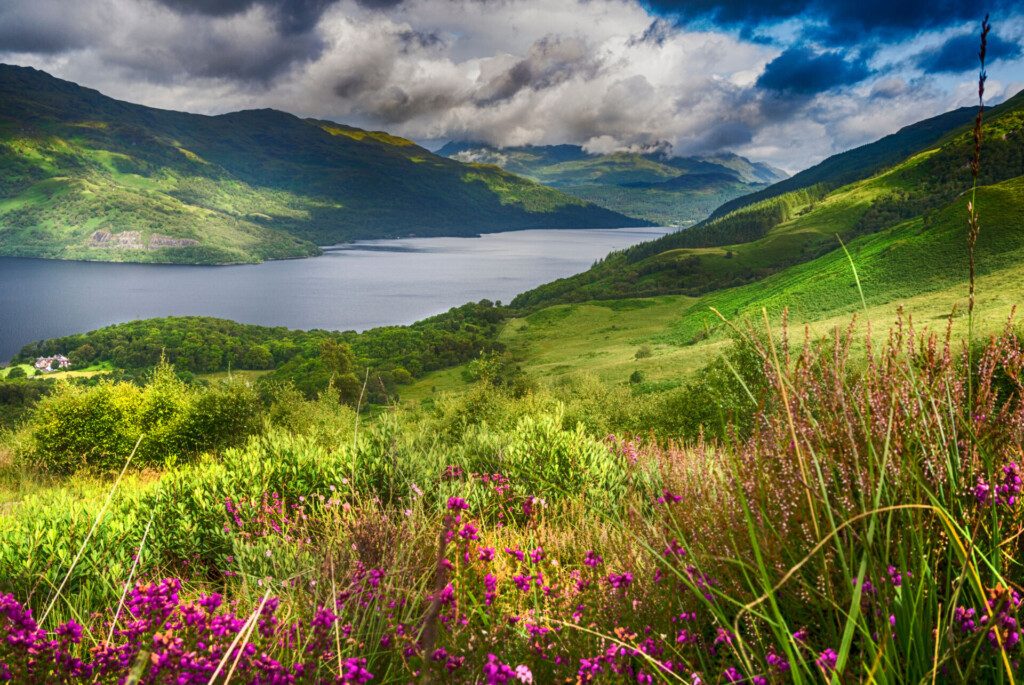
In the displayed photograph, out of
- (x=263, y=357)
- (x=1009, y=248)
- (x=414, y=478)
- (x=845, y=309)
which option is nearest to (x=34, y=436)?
(x=414, y=478)

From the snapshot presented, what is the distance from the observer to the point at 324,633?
249 cm

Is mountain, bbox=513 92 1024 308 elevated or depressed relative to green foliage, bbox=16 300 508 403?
elevated

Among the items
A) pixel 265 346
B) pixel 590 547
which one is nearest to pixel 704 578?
pixel 590 547

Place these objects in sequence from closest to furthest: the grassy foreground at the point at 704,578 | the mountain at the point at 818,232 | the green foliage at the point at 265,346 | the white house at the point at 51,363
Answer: the grassy foreground at the point at 704,578 → the white house at the point at 51,363 → the green foliage at the point at 265,346 → the mountain at the point at 818,232

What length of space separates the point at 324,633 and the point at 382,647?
905mm

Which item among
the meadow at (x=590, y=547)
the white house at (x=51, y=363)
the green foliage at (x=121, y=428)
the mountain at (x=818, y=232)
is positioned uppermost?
the mountain at (x=818, y=232)

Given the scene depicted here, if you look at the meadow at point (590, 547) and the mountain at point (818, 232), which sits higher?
the mountain at point (818, 232)

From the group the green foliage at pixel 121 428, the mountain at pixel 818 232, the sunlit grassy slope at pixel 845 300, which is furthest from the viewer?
the mountain at pixel 818 232

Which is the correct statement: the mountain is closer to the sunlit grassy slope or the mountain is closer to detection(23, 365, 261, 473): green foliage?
the sunlit grassy slope

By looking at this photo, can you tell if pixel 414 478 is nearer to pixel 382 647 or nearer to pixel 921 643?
pixel 382 647

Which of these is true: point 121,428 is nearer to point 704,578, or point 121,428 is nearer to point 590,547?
point 590,547

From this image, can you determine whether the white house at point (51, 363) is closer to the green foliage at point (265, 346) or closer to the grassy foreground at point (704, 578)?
the green foliage at point (265, 346)

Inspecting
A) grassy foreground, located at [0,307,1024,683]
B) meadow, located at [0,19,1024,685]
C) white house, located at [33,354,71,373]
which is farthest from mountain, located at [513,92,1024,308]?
grassy foreground, located at [0,307,1024,683]

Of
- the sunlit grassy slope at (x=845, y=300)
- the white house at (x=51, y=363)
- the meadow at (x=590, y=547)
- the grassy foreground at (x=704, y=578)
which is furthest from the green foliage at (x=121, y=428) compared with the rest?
the white house at (x=51, y=363)
